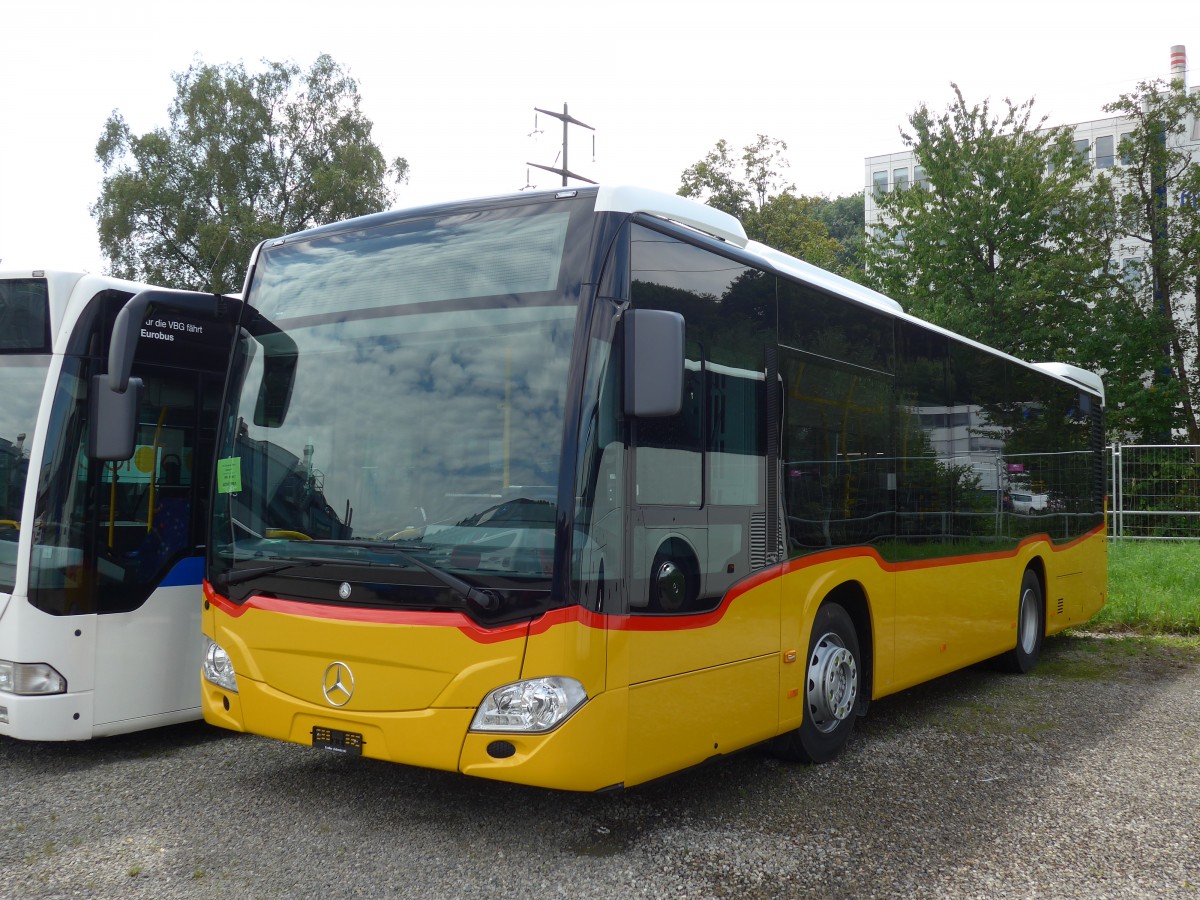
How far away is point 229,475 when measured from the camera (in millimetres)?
5332

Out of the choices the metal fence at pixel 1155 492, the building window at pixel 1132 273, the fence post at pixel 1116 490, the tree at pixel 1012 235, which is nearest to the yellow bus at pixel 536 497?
the metal fence at pixel 1155 492

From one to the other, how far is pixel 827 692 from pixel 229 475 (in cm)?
342

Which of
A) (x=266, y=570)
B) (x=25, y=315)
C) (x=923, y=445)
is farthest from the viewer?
(x=923, y=445)

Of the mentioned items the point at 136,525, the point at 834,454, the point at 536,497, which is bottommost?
the point at 136,525

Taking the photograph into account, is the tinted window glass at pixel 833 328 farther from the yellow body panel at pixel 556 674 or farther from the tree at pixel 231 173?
the tree at pixel 231 173

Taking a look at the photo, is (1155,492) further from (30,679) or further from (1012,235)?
(30,679)

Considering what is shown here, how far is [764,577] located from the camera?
17.8 ft

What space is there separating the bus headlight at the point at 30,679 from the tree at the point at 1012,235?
24359mm

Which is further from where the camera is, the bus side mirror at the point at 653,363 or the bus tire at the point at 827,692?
the bus tire at the point at 827,692

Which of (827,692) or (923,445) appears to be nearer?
(827,692)

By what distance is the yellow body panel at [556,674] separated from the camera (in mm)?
4297

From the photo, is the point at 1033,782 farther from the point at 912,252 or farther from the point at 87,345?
the point at 912,252

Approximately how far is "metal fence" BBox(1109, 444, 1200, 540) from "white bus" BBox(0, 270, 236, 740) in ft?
63.4

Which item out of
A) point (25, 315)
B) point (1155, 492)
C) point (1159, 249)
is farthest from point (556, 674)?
point (1159, 249)
